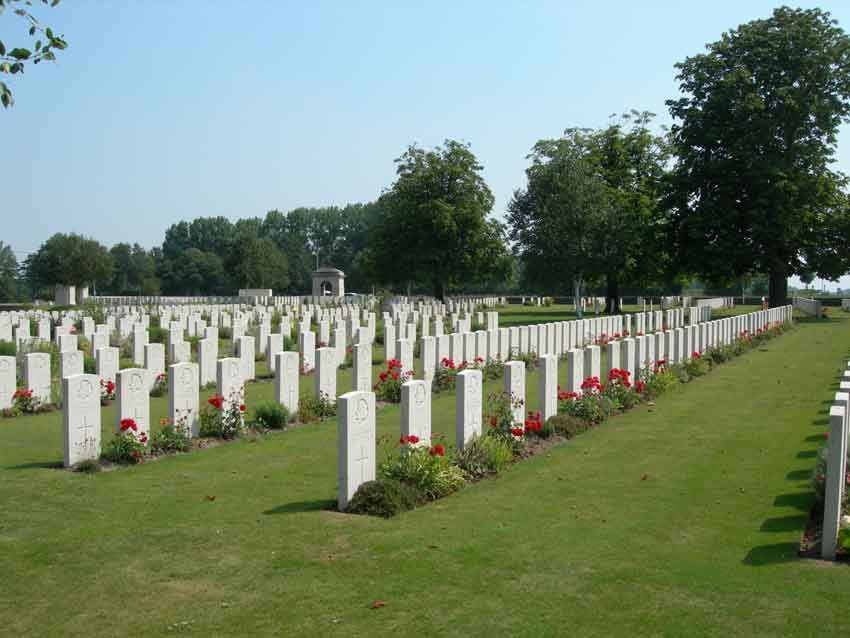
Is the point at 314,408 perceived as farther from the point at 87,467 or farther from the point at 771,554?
the point at 771,554

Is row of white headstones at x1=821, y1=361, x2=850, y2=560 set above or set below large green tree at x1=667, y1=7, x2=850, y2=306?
below

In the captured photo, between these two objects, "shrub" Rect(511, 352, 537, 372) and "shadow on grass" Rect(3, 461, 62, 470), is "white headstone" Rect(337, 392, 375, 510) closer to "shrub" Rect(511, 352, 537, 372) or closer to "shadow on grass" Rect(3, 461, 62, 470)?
"shadow on grass" Rect(3, 461, 62, 470)

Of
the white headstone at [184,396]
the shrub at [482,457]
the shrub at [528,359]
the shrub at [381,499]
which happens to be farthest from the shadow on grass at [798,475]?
the shrub at [528,359]

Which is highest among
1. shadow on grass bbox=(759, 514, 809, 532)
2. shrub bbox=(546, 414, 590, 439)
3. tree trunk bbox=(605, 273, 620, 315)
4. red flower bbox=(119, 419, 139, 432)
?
tree trunk bbox=(605, 273, 620, 315)

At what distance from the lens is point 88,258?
201 feet

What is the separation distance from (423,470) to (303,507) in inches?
45.6

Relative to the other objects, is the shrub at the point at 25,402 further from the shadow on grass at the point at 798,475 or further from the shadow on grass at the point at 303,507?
the shadow on grass at the point at 798,475

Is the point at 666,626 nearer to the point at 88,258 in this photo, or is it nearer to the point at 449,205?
the point at 449,205

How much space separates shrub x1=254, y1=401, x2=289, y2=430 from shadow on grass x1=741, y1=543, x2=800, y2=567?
6.79 metres

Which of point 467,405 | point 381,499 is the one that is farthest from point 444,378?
point 381,499

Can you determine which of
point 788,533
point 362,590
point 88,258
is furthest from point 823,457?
point 88,258

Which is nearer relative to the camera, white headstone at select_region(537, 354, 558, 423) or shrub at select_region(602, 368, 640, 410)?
white headstone at select_region(537, 354, 558, 423)

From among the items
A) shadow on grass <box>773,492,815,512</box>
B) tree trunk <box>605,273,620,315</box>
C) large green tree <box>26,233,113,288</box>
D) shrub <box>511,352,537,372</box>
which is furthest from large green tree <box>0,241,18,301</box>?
shadow on grass <box>773,492,815,512</box>

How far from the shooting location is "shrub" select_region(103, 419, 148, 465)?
A: 369 inches
